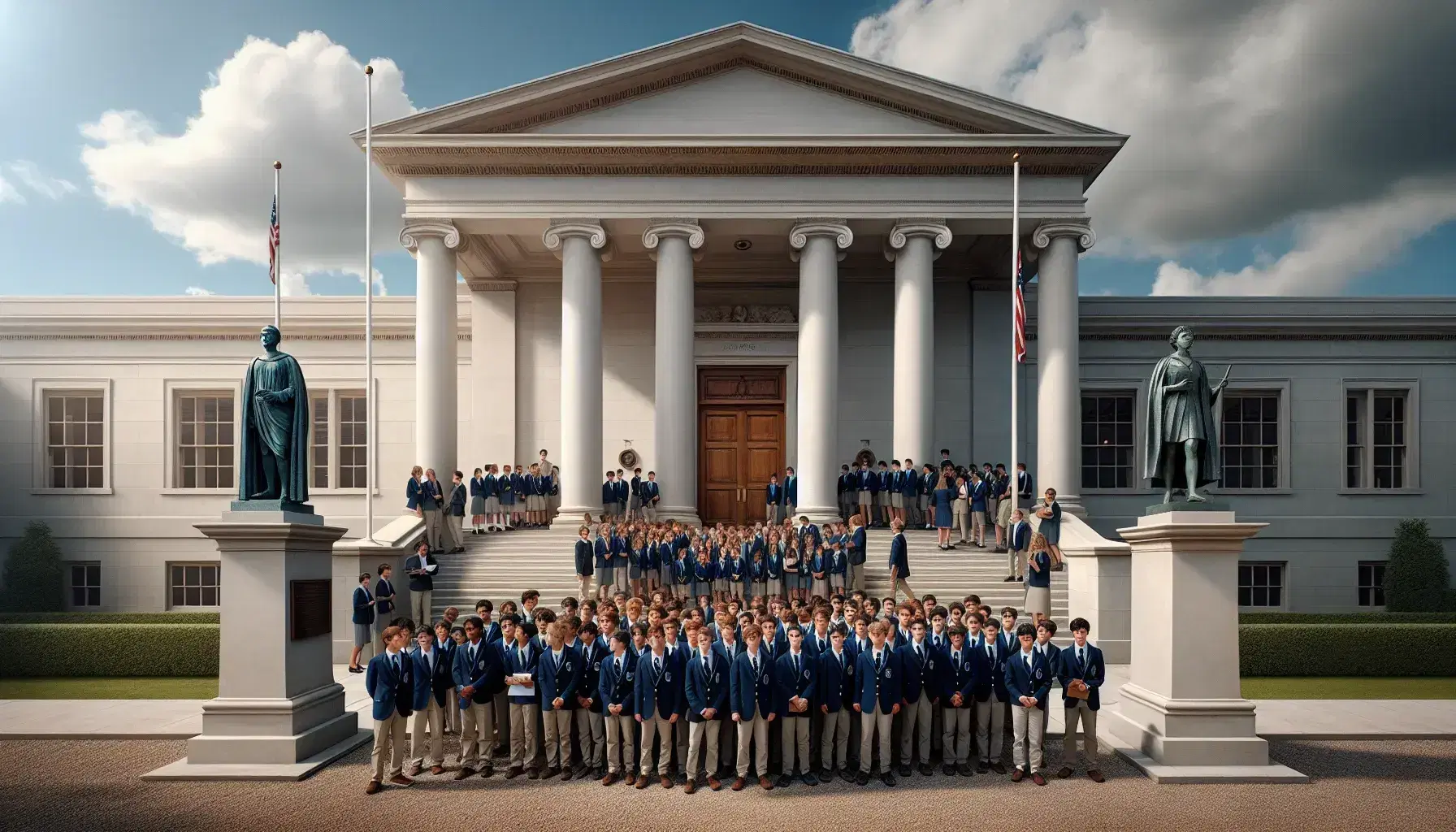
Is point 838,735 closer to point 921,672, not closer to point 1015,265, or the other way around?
point 921,672

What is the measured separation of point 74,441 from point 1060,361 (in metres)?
30.6

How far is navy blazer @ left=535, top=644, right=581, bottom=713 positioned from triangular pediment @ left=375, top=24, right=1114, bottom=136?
1740 centimetres

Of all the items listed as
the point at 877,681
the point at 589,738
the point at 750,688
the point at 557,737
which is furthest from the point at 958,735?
the point at 557,737

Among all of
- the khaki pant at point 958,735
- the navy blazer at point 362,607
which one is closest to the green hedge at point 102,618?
the navy blazer at point 362,607

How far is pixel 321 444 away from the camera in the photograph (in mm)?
31609

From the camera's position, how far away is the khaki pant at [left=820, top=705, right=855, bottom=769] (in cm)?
1116

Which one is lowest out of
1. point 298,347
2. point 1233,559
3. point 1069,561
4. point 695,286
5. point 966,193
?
point 1069,561

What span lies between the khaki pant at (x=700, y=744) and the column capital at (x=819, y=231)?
55.5ft

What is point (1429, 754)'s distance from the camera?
12383 mm

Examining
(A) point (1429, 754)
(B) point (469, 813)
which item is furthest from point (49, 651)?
(A) point (1429, 754)

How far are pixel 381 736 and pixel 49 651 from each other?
1205 cm

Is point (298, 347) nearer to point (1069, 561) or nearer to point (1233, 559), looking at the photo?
point (1069, 561)

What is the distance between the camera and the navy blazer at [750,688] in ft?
35.4

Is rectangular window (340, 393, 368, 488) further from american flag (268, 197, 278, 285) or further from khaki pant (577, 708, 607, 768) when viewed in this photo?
khaki pant (577, 708, 607, 768)
